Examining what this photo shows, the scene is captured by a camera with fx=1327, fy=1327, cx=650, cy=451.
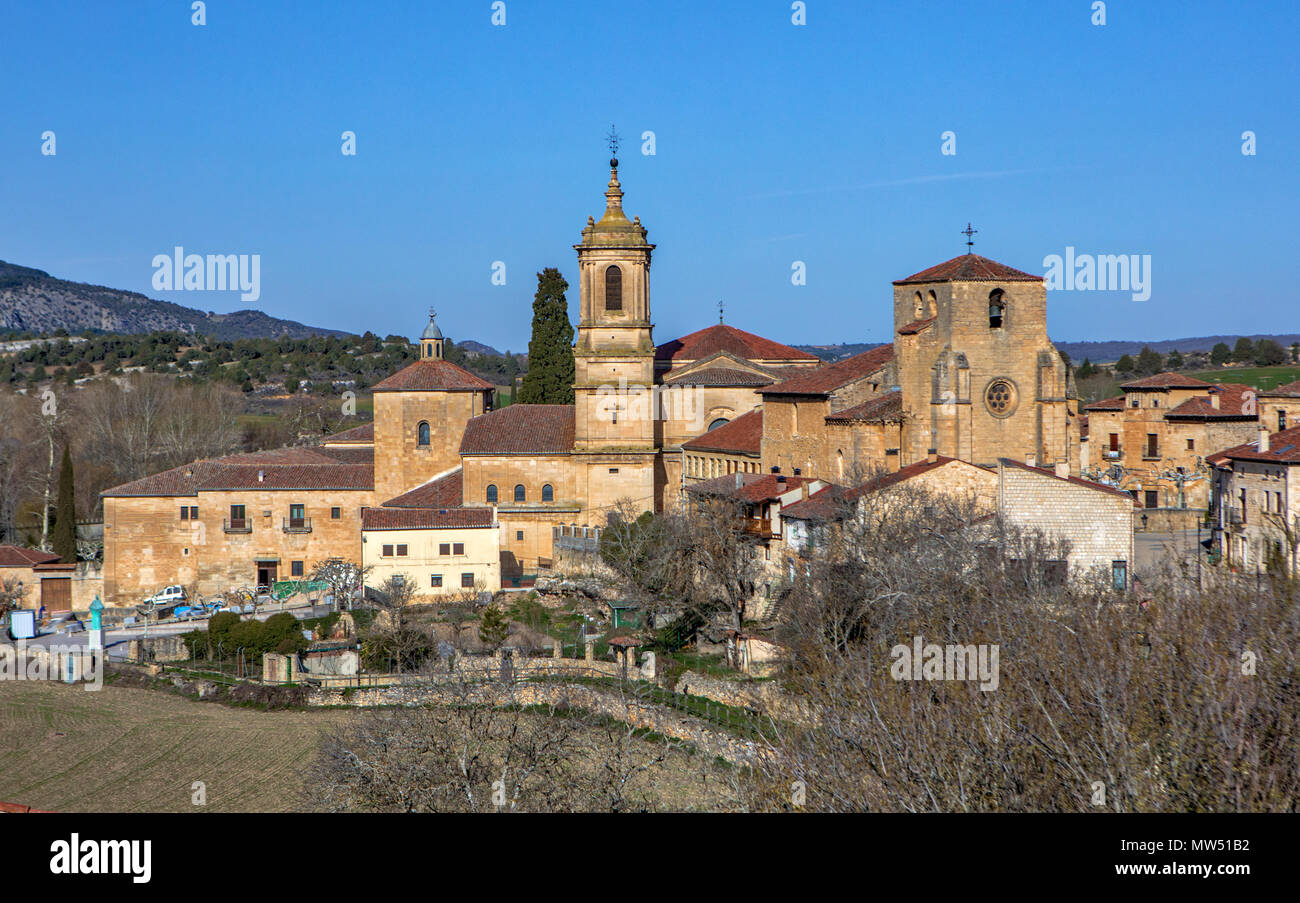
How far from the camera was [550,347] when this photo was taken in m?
60.8

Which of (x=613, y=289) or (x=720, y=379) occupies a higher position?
(x=613, y=289)

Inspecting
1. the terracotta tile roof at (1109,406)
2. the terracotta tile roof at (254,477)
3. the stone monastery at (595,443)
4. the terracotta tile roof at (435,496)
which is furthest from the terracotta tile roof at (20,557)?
the terracotta tile roof at (1109,406)

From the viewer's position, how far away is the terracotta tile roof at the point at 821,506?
31672 mm

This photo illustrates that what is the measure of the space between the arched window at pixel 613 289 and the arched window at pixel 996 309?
48.0ft

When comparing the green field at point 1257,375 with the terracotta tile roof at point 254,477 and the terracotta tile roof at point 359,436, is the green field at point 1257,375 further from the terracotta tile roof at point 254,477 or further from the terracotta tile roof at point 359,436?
the terracotta tile roof at point 254,477

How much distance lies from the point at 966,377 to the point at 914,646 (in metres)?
20.1

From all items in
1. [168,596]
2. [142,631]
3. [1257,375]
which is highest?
[1257,375]

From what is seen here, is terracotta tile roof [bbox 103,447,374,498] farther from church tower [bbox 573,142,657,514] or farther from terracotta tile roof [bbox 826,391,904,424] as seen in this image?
terracotta tile roof [bbox 826,391,904,424]

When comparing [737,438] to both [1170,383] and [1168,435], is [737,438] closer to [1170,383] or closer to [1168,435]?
[1168,435]

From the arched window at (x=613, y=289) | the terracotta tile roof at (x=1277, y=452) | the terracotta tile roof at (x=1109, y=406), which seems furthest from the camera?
the terracotta tile roof at (x=1109, y=406)

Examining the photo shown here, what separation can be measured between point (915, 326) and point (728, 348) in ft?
61.7

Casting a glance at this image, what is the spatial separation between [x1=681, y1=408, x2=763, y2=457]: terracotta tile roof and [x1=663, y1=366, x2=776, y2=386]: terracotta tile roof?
1782 millimetres

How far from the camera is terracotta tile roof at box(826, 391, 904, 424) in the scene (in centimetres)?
3897

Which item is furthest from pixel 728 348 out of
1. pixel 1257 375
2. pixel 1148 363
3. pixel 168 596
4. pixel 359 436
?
pixel 1148 363
